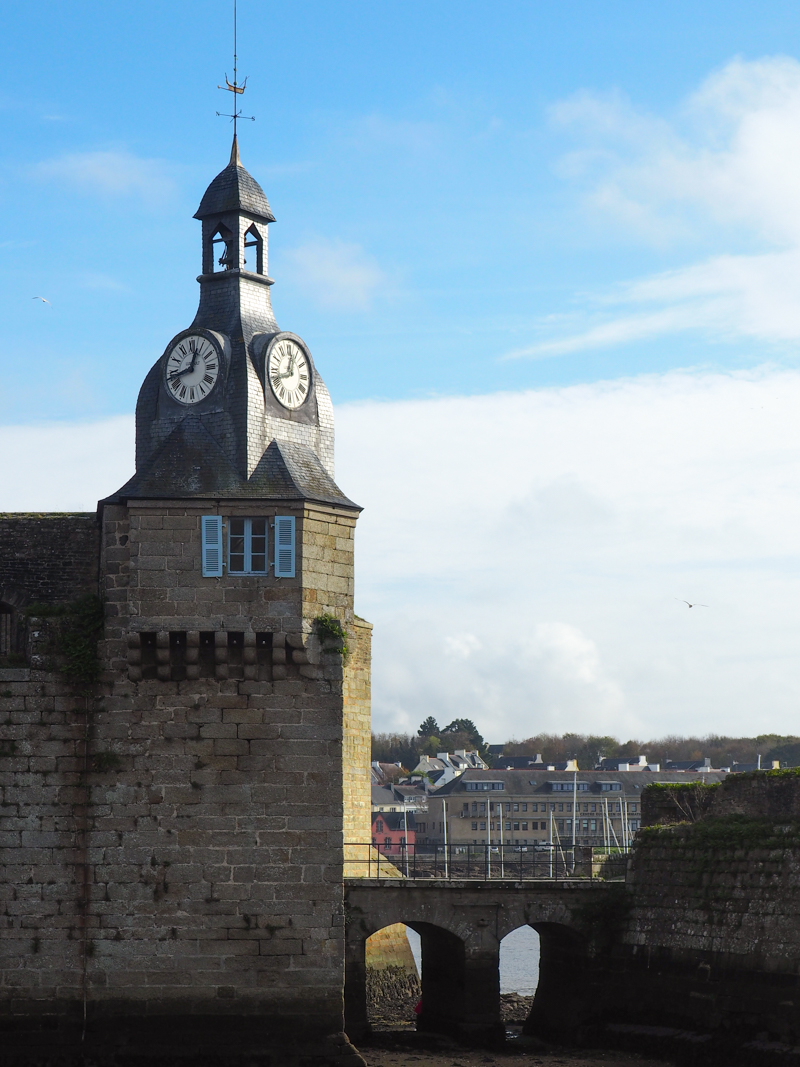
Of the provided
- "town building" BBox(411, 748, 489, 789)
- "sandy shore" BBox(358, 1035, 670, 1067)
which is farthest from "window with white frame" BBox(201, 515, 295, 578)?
"town building" BBox(411, 748, 489, 789)

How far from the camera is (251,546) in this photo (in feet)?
87.1

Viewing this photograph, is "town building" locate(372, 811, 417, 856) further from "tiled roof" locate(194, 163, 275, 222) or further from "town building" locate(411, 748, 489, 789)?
"tiled roof" locate(194, 163, 275, 222)

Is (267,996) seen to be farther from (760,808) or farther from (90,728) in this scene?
(760,808)

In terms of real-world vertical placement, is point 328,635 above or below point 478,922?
above

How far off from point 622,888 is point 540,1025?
3607 millimetres

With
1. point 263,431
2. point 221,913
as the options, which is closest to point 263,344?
point 263,431

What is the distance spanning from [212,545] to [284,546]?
1.26 m

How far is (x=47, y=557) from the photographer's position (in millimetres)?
30188

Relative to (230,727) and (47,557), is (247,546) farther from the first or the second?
(47,557)

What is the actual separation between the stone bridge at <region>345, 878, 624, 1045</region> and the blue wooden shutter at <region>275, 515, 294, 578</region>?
8.11 meters

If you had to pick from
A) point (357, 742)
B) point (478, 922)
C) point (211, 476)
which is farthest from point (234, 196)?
point (478, 922)

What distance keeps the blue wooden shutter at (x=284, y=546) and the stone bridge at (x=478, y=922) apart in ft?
26.6

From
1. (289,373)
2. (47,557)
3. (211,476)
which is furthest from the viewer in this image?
(47,557)

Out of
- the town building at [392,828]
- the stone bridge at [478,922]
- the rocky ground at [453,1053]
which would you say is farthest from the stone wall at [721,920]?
the town building at [392,828]
